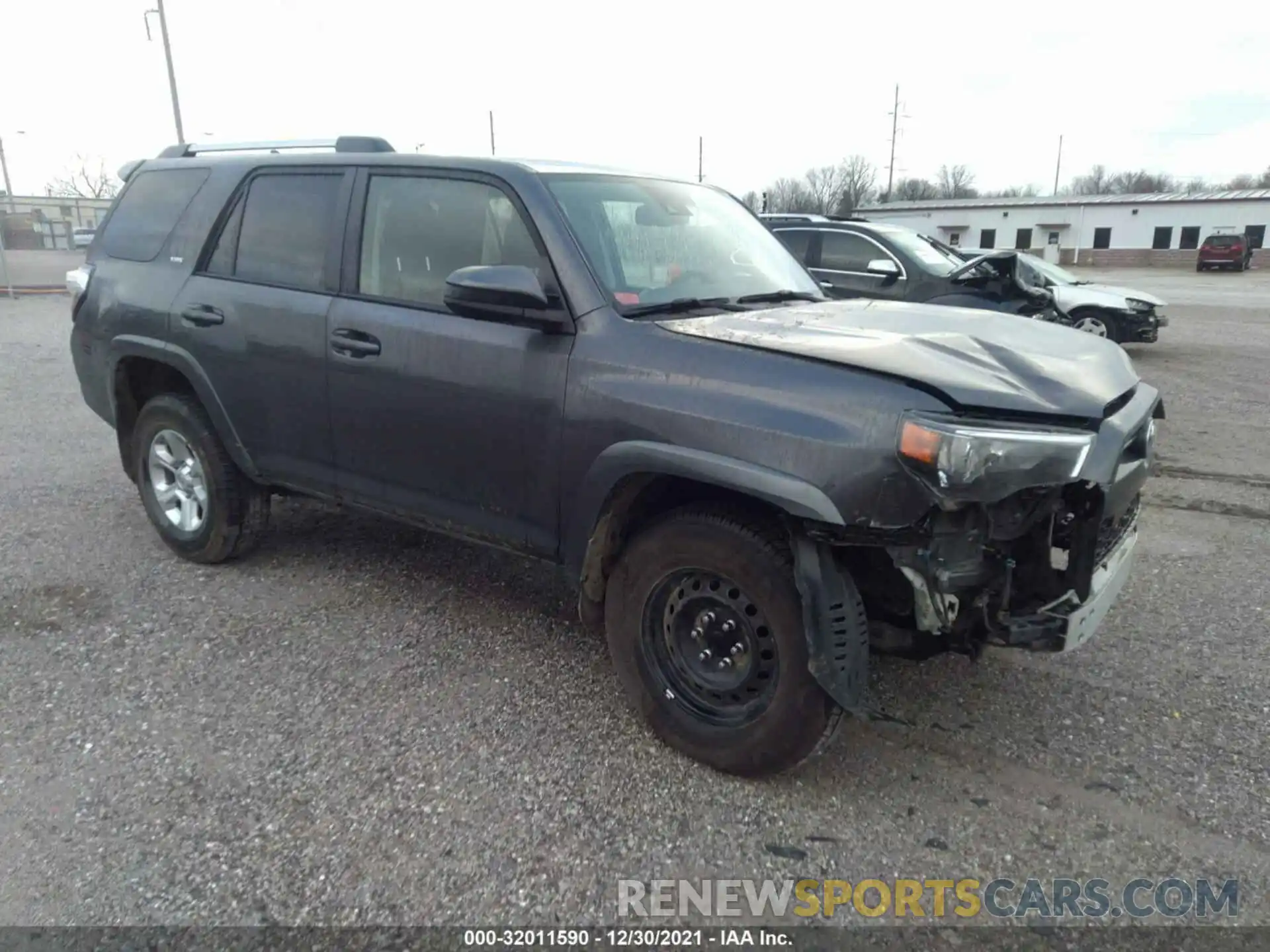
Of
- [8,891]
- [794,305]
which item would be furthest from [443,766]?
[794,305]

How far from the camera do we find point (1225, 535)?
5.27 meters

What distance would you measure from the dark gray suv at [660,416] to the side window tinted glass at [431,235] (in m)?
0.01

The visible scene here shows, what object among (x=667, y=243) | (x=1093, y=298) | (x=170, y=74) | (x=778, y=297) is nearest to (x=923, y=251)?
(x=1093, y=298)

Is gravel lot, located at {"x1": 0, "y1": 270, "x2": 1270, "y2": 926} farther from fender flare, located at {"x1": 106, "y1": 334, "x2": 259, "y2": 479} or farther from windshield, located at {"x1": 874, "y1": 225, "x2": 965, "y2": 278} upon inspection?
windshield, located at {"x1": 874, "y1": 225, "x2": 965, "y2": 278}

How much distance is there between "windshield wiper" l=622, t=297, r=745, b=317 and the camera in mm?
3133

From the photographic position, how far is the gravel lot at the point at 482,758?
8.30 feet

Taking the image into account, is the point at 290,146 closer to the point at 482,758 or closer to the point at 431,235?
the point at 431,235

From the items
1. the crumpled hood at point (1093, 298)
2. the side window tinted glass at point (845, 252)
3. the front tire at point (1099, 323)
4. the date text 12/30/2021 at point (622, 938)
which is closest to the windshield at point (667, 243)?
the date text 12/30/2021 at point (622, 938)

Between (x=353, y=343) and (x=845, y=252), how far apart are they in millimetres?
7423

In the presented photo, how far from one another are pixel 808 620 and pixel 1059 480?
30.5 inches

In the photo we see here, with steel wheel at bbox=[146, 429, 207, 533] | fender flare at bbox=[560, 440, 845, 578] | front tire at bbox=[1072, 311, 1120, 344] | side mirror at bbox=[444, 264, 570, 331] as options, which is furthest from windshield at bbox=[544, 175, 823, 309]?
front tire at bbox=[1072, 311, 1120, 344]

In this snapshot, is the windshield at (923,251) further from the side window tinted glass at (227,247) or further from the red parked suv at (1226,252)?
the red parked suv at (1226,252)

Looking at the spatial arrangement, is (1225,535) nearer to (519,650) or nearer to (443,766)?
(519,650)

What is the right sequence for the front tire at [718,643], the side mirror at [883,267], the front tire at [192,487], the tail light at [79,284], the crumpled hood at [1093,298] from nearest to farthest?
the front tire at [718,643]
the front tire at [192,487]
the tail light at [79,284]
the side mirror at [883,267]
the crumpled hood at [1093,298]
